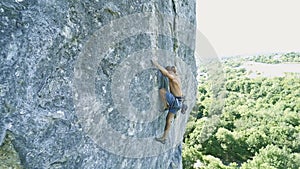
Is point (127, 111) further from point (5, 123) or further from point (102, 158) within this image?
point (5, 123)

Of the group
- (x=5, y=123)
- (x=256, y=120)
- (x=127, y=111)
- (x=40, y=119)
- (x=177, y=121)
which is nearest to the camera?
(x=5, y=123)

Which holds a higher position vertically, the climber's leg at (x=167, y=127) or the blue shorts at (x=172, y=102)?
the blue shorts at (x=172, y=102)

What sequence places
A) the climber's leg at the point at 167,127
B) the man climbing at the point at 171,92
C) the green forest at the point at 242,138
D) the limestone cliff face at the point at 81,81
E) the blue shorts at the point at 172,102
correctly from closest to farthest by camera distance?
1. the limestone cliff face at the point at 81,81
2. the man climbing at the point at 171,92
3. the blue shorts at the point at 172,102
4. the climber's leg at the point at 167,127
5. the green forest at the point at 242,138

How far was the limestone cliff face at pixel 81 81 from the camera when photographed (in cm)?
370

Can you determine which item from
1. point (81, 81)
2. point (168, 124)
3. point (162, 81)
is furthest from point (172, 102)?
point (81, 81)

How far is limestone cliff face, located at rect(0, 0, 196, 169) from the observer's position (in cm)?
370

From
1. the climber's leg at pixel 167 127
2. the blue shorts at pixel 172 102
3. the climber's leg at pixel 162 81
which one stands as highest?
the climber's leg at pixel 162 81

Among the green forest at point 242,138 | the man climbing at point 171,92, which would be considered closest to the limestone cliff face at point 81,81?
the man climbing at point 171,92

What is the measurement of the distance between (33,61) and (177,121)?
13.6 feet

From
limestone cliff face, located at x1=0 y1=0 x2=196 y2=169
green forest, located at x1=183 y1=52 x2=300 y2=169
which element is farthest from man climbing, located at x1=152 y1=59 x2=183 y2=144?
green forest, located at x1=183 y1=52 x2=300 y2=169

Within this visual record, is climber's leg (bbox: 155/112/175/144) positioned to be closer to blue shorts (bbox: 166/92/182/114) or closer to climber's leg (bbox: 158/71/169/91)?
blue shorts (bbox: 166/92/182/114)

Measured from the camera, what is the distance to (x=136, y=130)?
17.2 ft

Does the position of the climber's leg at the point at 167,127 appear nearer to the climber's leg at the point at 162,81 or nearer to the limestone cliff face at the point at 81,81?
the limestone cliff face at the point at 81,81

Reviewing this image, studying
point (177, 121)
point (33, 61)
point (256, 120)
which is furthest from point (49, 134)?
point (256, 120)
